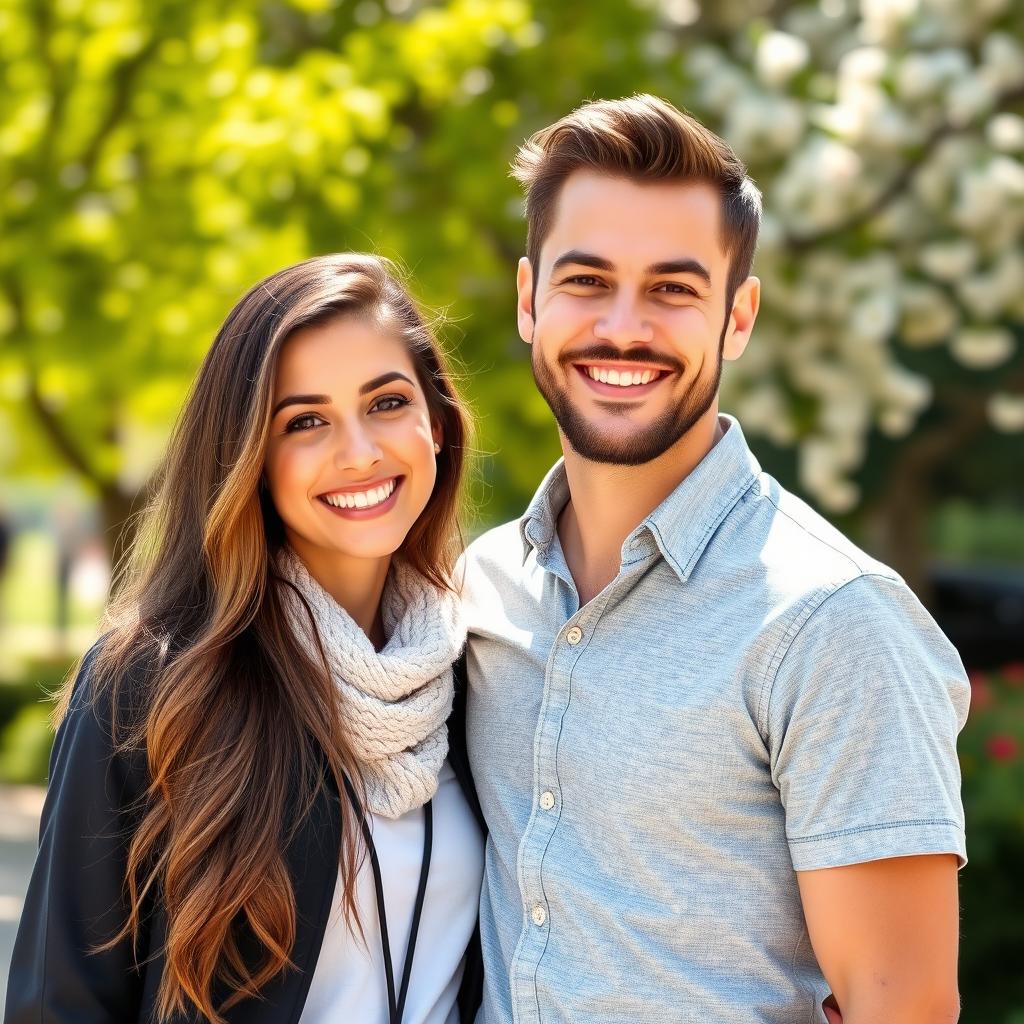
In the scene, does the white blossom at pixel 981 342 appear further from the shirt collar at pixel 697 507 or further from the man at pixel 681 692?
the shirt collar at pixel 697 507

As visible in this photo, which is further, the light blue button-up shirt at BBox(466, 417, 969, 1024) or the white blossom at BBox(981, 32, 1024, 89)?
the white blossom at BBox(981, 32, 1024, 89)

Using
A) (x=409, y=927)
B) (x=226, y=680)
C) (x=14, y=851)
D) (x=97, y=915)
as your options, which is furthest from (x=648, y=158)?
(x=14, y=851)

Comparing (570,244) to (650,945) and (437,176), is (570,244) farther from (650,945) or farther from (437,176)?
(437,176)

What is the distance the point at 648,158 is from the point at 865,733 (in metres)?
1.23

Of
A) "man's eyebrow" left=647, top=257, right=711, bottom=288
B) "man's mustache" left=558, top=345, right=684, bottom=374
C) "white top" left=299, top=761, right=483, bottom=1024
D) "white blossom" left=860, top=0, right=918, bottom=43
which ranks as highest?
"white blossom" left=860, top=0, right=918, bottom=43

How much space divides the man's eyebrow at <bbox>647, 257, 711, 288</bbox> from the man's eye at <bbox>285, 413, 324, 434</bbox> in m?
0.81

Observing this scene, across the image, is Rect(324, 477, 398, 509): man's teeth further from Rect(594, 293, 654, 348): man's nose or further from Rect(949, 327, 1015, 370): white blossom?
Rect(949, 327, 1015, 370): white blossom

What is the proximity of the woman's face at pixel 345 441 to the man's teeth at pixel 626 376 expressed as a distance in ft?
1.74

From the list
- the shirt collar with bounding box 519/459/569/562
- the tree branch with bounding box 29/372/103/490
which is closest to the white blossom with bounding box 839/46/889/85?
the shirt collar with bounding box 519/459/569/562

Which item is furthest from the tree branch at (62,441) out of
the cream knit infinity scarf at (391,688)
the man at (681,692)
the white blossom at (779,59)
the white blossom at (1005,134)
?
the man at (681,692)

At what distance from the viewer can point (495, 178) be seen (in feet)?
23.8

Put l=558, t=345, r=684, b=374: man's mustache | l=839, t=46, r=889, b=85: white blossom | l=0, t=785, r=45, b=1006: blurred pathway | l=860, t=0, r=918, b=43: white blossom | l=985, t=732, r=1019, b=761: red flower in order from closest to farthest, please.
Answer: l=558, t=345, r=684, b=374: man's mustache → l=985, t=732, r=1019, b=761: red flower → l=839, t=46, r=889, b=85: white blossom → l=860, t=0, r=918, b=43: white blossom → l=0, t=785, r=45, b=1006: blurred pathway

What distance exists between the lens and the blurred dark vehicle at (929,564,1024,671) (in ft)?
43.3

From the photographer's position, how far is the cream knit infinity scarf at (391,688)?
2.97 metres
